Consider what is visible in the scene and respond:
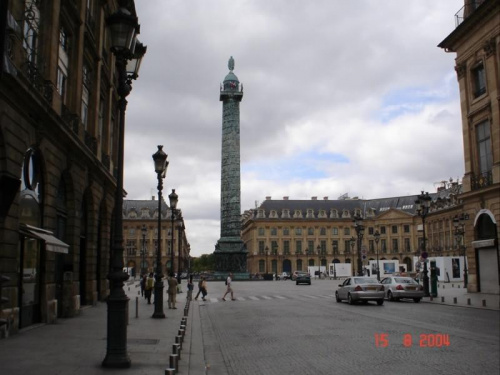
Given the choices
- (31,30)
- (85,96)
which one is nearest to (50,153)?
(31,30)

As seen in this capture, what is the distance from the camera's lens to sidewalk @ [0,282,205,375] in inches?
371

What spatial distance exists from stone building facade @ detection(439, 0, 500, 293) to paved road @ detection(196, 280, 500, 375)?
10.2 metres

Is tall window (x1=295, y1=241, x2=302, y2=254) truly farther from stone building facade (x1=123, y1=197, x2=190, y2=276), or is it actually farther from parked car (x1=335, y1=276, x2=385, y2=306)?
parked car (x1=335, y1=276, x2=385, y2=306)

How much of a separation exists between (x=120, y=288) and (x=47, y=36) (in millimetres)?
11174

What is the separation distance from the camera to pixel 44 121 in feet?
54.6

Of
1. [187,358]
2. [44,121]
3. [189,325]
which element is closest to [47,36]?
[44,121]

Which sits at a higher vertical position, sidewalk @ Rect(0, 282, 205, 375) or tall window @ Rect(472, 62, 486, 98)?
tall window @ Rect(472, 62, 486, 98)

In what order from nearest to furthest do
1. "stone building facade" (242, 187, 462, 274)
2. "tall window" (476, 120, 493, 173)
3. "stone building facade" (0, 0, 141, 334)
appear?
"stone building facade" (0, 0, 141, 334) → "tall window" (476, 120, 493, 173) → "stone building facade" (242, 187, 462, 274)

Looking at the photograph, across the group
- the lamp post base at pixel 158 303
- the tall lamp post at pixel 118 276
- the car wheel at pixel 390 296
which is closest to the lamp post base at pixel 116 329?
the tall lamp post at pixel 118 276

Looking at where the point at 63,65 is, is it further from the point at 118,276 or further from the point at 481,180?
the point at 481,180

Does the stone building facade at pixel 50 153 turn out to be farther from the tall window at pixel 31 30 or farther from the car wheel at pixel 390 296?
the car wheel at pixel 390 296

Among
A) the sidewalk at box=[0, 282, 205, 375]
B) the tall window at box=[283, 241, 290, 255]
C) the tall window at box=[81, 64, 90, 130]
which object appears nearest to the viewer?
the sidewalk at box=[0, 282, 205, 375]

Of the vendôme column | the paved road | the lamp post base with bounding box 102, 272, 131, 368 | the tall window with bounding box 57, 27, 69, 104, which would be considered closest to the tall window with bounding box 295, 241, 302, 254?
the vendôme column

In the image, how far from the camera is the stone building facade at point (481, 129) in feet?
99.7
